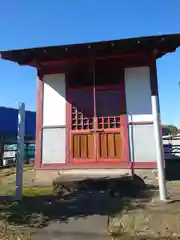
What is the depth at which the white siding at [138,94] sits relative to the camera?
23.5 ft

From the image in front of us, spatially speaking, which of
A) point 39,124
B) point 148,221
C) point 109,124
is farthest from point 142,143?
point 148,221

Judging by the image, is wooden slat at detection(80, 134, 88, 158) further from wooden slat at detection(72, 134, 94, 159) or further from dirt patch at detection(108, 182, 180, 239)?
dirt patch at detection(108, 182, 180, 239)

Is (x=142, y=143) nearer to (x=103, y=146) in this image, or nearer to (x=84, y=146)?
(x=103, y=146)

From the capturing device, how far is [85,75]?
7.73m

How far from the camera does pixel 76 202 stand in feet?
14.6

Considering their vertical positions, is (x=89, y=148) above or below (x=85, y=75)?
below

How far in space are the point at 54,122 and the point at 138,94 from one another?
2479mm

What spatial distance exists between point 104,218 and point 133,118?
157 inches

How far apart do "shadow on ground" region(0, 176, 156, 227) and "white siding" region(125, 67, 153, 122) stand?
193 centimetres

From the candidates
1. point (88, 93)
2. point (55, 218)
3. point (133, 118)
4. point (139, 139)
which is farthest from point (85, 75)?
point (55, 218)

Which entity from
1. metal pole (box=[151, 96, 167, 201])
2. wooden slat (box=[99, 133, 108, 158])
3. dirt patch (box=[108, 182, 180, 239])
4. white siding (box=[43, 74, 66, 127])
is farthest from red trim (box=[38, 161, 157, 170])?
dirt patch (box=[108, 182, 180, 239])

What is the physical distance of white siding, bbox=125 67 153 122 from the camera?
7168mm

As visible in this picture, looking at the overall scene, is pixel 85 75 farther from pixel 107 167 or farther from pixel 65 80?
pixel 107 167

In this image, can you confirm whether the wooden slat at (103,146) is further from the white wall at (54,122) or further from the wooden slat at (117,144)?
the white wall at (54,122)
